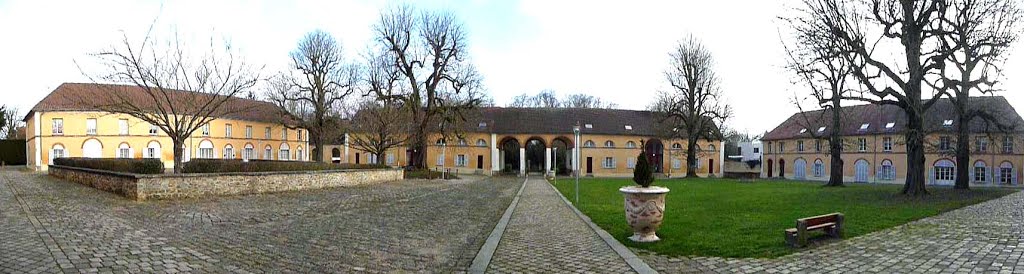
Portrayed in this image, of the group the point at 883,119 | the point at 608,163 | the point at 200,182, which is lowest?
the point at 608,163

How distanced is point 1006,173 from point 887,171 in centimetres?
719

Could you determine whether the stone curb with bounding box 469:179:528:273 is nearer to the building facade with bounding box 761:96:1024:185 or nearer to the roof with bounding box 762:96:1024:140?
the building facade with bounding box 761:96:1024:185

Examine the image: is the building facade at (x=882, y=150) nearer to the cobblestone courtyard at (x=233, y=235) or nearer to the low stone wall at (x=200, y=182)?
the low stone wall at (x=200, y=182)

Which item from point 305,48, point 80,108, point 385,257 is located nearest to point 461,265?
point 385,257

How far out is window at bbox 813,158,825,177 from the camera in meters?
50.8

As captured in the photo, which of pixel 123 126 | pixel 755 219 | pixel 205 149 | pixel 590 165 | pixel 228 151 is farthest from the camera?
pixel 590 165

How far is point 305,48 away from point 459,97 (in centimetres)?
1052

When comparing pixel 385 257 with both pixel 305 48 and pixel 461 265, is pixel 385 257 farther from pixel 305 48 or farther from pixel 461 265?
pixel 305 48

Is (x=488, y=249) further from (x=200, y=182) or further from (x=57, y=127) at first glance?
(x=57, y=127)

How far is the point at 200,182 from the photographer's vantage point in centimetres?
1639

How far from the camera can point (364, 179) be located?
27.6m

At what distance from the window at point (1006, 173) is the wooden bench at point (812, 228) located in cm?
4425

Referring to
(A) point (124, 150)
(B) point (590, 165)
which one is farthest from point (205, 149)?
(B) point (590, 165)

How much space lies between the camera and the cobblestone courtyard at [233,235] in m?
6.72
